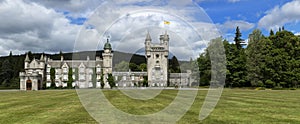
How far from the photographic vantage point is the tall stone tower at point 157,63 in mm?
87562

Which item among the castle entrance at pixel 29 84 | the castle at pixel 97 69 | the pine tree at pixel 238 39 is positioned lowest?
the castle entrance at pixel 29 84

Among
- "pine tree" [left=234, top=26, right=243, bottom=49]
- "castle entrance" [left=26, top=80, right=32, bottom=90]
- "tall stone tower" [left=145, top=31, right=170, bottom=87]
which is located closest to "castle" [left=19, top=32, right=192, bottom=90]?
"tall stone tower" [left=145, top=31, right=170, bottom=87]

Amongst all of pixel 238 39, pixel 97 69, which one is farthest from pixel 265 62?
pixel 97 69

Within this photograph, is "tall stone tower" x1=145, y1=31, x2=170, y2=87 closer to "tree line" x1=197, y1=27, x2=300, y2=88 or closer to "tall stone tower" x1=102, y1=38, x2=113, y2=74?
"tall stone tower" x1=102, y1=38, x2=113, y2=74

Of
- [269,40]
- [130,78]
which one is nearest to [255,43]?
[269,40]

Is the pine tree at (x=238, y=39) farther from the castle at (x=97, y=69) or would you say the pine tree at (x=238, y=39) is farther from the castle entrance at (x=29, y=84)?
the castle entrance at (x=29, y=84)

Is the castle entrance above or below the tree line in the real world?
below

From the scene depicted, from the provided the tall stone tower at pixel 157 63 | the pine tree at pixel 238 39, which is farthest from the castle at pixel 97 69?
the pine tree at pixel 238 39

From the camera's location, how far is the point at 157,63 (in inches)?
3521

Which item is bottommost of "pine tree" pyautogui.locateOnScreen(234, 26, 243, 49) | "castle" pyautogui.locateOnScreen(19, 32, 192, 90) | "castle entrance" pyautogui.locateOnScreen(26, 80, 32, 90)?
"castle entrance" pyautogui.locateOnScreen(26, 80, 32, 90)

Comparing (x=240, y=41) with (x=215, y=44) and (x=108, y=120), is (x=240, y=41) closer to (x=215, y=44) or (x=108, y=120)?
(x=215, y=44)

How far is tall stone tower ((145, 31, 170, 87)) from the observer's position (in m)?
87.6

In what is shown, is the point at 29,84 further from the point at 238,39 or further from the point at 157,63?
the point at 238,39

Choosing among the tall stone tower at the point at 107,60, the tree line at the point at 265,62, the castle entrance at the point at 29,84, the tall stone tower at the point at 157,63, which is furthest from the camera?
the tall stone tower at the point at 107,60
